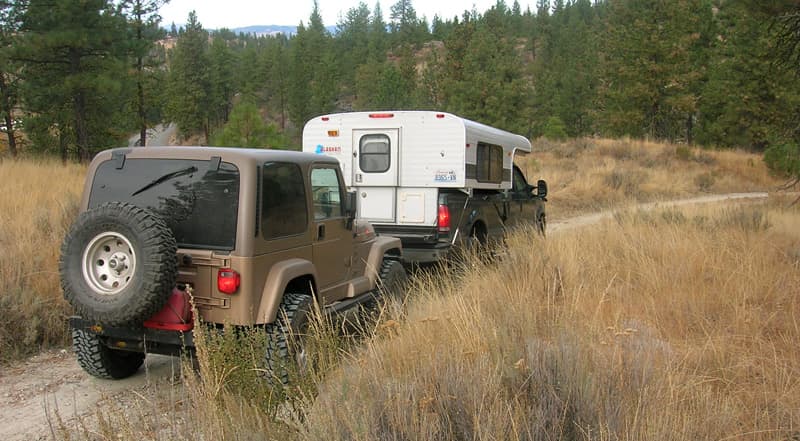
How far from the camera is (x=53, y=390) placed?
16.1 ft

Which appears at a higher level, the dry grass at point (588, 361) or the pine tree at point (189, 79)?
the pine tree at point (189, 79)

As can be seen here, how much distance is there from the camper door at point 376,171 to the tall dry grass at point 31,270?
3918 millimetres

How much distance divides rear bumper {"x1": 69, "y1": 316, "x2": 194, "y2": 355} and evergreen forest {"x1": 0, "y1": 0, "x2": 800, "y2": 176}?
7.32 meters

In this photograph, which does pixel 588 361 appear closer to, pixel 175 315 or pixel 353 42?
pixel 175 315

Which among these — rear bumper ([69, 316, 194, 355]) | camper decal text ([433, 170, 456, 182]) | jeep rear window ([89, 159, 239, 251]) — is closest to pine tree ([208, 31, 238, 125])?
camper decal text ([433, 170, 456, 182])

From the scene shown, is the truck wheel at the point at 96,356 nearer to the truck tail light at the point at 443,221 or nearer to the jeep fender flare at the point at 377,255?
the jeep fender flare at the point at 377,255

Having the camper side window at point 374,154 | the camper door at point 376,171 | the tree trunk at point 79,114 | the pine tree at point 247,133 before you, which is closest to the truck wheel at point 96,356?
the camper door at point 376,171

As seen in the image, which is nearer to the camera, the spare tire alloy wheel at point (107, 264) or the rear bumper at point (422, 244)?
the spare tire alloy wheel at point (107, 264)

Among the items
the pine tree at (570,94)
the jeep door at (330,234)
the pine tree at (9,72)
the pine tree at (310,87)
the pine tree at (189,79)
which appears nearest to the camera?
the jeep door at (330,234)

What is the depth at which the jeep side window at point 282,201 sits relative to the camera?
4676 millimetres

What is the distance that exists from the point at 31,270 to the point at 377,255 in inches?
144

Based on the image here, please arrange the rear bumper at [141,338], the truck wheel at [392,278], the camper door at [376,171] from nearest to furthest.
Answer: the rear bumper at [141,338] < the truck wheel at [392,278] < the camper door at [376,171]

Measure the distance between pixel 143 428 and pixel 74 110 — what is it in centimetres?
2500

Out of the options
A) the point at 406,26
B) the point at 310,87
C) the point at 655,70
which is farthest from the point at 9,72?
the point at 406,26
